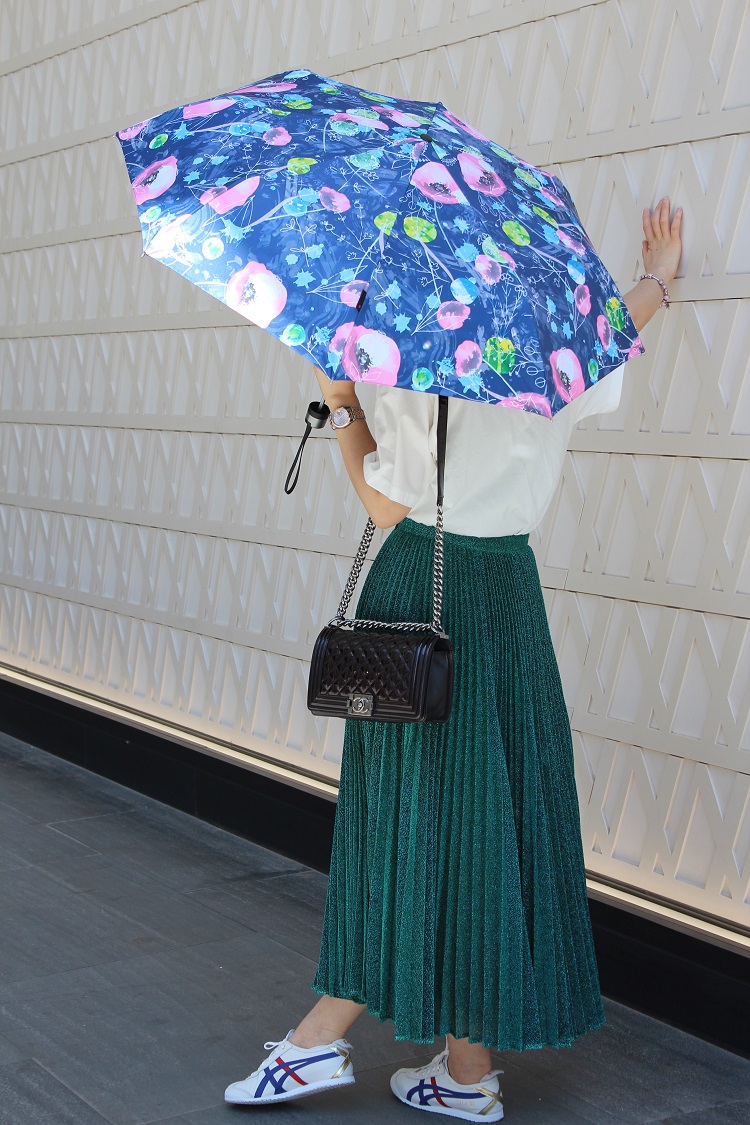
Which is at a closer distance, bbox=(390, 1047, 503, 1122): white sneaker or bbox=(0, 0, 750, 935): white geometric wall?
bbox=(390, 1047, 503, 1122): white sneaker

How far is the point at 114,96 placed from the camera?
448 centimetres

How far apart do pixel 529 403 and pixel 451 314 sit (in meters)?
0.15

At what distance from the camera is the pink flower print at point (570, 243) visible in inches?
75.9

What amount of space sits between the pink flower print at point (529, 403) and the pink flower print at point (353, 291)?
23 centimetres

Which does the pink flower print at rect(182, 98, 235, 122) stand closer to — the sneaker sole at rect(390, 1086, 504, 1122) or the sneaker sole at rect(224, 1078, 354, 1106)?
the sneaker sole at rect(224, 1078, 354, 1106)

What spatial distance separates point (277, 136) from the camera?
184 centimetres

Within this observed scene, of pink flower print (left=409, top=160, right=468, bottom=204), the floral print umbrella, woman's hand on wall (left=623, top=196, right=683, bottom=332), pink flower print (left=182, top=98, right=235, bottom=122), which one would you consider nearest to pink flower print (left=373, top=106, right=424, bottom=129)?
the floral print umbrella

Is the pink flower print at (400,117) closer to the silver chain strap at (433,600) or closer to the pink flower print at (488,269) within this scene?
the pink flower print at (488,269)

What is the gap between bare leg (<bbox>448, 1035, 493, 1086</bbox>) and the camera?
2271 mm

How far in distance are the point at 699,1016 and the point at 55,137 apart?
373 centimetres

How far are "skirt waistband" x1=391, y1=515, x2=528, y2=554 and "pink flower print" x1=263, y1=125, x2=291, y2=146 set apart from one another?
0.63 metres

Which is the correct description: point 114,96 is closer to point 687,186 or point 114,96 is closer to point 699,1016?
point 687,186

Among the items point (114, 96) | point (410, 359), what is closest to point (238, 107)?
point (410, 359)

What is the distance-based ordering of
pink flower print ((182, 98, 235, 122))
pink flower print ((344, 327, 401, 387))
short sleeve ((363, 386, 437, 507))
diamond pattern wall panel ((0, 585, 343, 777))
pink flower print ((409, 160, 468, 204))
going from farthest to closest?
diamond pattern wall panel ((0, 585, 343, 777)) → short sleeve ((363, 386, 437, 507)) → pink flower print ((182, 98, 235, 122)) → pink flower print ((409, 160, 468, 204)) → pink flower print ((344, 327, 401, 387))
